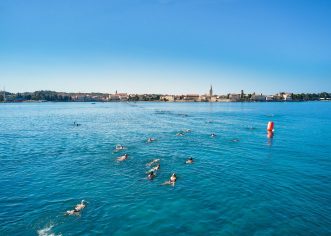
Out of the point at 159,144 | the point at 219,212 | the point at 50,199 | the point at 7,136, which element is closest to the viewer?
the point at 219,212

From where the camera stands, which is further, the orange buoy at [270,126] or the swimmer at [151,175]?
the orange buoy at [270,126]

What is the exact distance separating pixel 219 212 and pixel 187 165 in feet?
50.5

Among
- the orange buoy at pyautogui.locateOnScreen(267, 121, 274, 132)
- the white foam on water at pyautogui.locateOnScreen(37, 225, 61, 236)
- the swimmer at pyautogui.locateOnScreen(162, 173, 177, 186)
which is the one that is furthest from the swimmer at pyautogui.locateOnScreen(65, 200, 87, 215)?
the orange buoy at pyautogui.locateOnScreen(267, 121, 274, 132)

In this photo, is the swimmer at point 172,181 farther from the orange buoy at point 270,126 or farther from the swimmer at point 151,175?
the orange buoy at point 270,126

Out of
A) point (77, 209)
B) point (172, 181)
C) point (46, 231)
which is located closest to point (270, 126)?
point (172, 181)

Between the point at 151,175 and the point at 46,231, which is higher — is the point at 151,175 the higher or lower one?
the higher one

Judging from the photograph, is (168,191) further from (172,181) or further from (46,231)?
(46,231)

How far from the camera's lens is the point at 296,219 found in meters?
24.1

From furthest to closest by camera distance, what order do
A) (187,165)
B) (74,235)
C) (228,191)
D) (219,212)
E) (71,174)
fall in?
(187,165) < (71,174) < (228,191) < (219,212) < (74,235)

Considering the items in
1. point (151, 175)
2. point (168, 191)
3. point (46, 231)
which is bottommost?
point (46, 231)

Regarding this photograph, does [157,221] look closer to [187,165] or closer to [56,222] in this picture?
[56,222]

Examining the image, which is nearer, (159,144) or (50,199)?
(50,199)

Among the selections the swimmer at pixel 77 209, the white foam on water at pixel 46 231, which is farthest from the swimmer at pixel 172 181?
the white foam on water at pixel 46 231

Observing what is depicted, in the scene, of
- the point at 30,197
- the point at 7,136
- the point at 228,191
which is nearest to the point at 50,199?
the point at 30,197
